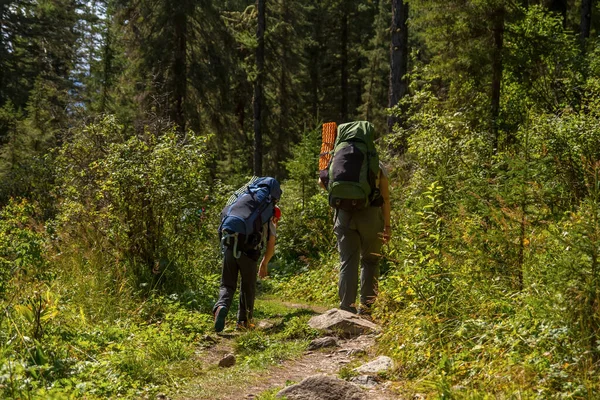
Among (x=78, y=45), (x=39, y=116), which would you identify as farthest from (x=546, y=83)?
(x=78, y=45)

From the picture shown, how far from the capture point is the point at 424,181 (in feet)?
26.9

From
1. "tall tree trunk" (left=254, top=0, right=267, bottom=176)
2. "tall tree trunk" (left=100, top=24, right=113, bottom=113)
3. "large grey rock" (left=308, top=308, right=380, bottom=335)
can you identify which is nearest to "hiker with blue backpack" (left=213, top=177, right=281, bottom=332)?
"large grey rock" (left=308, top=308, right=380, bottom=335)

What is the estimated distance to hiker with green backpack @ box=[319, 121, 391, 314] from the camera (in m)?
6.03

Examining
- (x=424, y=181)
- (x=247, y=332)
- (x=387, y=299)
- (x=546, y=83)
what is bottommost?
(x=247, y=332)

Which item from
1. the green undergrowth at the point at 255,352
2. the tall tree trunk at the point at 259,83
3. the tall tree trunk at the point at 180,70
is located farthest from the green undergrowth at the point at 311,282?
the tall tree trunk at the point at 259,83

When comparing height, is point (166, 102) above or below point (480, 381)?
above

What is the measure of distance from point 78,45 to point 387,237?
30397 mm

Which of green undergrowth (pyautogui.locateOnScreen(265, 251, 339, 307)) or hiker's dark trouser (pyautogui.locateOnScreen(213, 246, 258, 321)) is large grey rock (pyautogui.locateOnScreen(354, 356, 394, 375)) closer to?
hiker's dark trouser (pyautogui.locateOnScreen(213, 246, 258, 321))

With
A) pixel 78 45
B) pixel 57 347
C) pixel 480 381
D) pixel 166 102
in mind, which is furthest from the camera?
pixel 78 45

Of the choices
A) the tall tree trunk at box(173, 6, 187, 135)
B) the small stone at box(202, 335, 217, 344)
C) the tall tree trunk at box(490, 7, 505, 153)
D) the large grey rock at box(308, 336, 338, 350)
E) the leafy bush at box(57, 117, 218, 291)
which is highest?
the tall tree trunk at box(173, 6, 187, 135)

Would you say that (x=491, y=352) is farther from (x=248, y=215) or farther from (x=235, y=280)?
(x=235, y=280)

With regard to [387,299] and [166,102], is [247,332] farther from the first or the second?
[166,102]

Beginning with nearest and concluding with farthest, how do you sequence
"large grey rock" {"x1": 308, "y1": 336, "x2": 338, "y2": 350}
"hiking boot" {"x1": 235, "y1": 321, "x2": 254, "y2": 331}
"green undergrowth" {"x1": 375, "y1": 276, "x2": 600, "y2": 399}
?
1. "green undergrowth" {"x1": 375, "y1": 276, "x2": 600, "y2": 399}
2. "large grey rock" {"x1": 308, "y1": 336, "x2": 338, "y2": 350}
3. "hiking boot" {"x1": 235, "y1": 321, "x2": 254, "y2": 331}

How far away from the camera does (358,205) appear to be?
6.09 m
